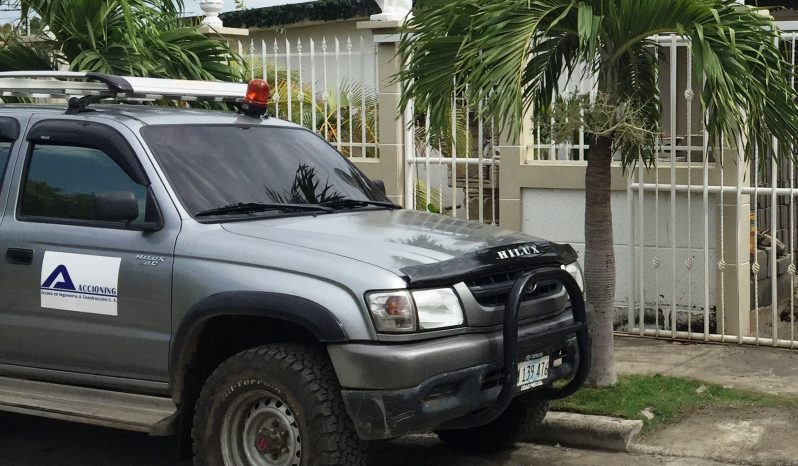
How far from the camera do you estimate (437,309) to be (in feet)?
17.0

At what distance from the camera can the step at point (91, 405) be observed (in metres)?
5.59

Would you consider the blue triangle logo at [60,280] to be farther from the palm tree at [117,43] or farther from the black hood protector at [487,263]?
the palm tree at [117,43]

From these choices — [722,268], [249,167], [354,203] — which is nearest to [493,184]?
[722,268]

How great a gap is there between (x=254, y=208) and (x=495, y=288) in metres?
1.33

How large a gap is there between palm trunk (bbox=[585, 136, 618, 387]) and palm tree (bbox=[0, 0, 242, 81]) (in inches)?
139

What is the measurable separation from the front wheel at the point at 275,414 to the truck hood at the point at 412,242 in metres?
0.52

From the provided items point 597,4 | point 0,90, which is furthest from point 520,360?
point 0,90

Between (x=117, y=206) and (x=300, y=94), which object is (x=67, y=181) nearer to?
(x=117, y=206)

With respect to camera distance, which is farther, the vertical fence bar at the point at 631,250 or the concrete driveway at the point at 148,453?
the vertical fence bar at the point at 631,250

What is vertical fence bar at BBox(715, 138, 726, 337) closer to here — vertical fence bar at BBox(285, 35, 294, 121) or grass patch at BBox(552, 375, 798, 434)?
grass patch at BBox(552, 375, 798, 434)

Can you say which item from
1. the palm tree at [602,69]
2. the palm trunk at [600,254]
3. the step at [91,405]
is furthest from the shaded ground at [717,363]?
the step at [91,405]

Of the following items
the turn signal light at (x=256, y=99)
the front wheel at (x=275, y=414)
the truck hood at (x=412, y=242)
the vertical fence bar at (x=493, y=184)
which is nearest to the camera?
the front wheel at (x=275, y=414)

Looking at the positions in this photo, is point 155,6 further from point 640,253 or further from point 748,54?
point 748,54

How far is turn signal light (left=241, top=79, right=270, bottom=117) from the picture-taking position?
6.67m
